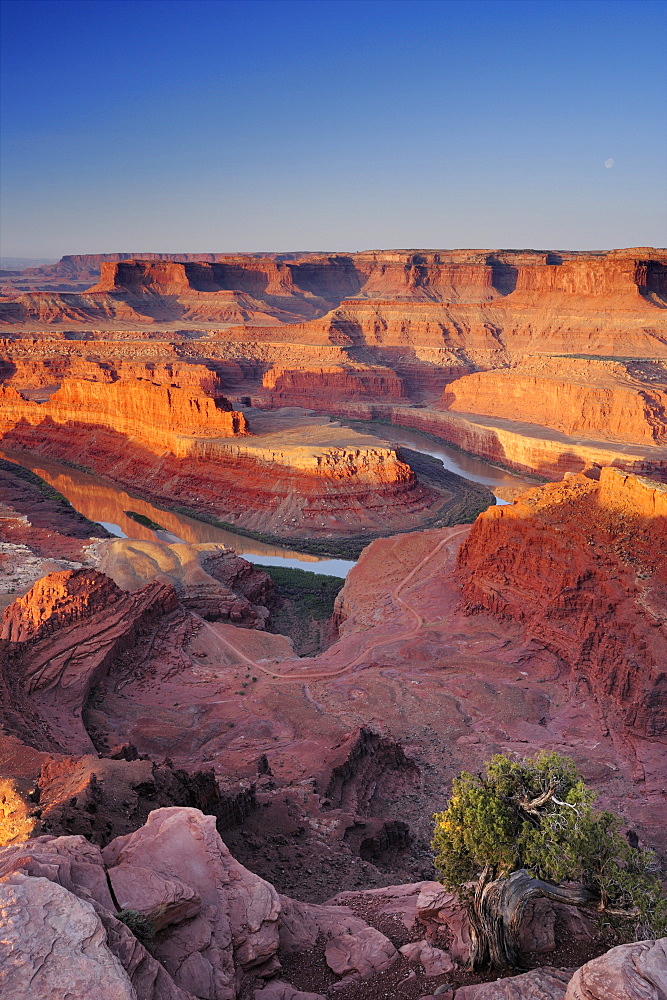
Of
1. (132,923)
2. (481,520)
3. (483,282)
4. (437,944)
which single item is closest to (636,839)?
(437,944)

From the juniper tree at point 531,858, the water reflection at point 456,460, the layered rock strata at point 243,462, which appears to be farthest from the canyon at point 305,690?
the water reflection at point 456,460

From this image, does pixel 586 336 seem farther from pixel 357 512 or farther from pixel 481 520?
pixel 481 520

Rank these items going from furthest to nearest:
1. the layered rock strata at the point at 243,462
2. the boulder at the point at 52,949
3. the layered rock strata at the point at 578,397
A: the layered rock strata at the point at 578,397
the layered rock strata at the point at 243,462
the boulder at the point at 52,949

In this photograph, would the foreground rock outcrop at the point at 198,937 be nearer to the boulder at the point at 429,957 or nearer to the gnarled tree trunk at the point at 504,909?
the boulder at the point at 429,957

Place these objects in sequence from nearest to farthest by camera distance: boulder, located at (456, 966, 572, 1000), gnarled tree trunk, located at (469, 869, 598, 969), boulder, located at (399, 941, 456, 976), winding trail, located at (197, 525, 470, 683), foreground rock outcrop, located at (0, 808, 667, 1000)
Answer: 1. foreground rock outcrop, located at (0, 808, 667, 1000)
2. boulder, located at (456, 966, 572, 1000)
3. gnarled tree trunk, located at (469, 869, 598, 969)
4. boulder, located at (399, 941, 456, 976)
5. winding trail, located at (197, 525, 470, 683)

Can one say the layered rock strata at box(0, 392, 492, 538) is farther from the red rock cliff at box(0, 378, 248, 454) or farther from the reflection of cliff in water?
the reflection of cliff in water

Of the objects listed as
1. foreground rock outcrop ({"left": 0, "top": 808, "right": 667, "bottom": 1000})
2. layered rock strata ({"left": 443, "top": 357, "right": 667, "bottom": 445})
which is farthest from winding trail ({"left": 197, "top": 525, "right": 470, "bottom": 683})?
layered rock strata ({"left": 443, "top": 357, "right": 667, "bottom": 445})
